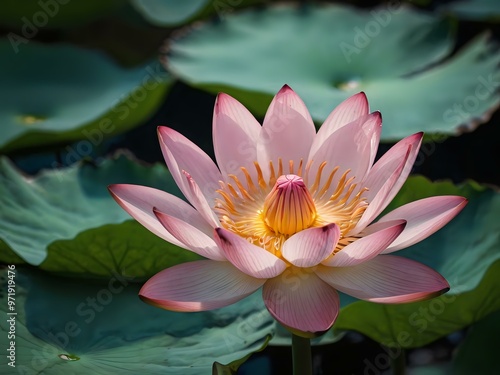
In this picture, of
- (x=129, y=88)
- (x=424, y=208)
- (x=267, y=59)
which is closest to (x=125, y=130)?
(x=129, y=88)

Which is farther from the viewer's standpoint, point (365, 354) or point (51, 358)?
point (365, 354)

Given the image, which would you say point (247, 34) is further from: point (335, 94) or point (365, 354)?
point (365, 354)

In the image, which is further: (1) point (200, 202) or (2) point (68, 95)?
(2) point (68, 95)

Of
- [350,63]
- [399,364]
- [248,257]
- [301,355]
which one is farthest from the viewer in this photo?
[350,63]

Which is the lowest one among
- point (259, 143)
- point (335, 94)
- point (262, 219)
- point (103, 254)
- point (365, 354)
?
point (365, 354)

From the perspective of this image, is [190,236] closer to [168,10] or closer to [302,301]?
[302,301]

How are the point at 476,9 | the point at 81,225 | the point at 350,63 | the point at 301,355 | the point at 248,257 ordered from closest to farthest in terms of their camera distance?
the point at 248,257
the point at 301,355
the point at 81,225
the point at 350,63
the point at 476,9
